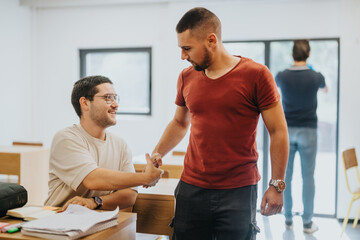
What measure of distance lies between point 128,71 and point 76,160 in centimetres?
358

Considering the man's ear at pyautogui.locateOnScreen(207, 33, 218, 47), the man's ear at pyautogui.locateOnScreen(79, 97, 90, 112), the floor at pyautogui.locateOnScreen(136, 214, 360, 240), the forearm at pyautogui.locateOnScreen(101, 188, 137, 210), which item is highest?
the man's ear at pyautogui.locateOnScreen(207, 33, 218, 47)

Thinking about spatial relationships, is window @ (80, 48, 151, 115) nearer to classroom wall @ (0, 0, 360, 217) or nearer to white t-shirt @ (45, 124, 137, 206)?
classroom wall @ (0, 0, 360, 217)

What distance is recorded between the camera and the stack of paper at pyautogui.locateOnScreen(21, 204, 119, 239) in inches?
45.9

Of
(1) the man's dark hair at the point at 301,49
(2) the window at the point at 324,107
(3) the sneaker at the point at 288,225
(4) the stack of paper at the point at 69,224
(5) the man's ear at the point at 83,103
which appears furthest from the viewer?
(2) the window at the point at 324,107

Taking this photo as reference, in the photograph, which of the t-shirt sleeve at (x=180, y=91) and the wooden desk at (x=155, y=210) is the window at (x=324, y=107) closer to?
the wooden desk at (x=155, y=210)

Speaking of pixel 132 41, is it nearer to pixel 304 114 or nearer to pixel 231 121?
pixel 304 114

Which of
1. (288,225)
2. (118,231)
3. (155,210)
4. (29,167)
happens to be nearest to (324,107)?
(288,225)

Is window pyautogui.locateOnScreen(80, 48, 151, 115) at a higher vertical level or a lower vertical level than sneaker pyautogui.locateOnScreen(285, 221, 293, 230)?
higher

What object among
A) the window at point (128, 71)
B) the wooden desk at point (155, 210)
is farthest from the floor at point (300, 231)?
the window at point (128, 71)

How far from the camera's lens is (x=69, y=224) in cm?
122

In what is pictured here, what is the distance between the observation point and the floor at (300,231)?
12.0 ft

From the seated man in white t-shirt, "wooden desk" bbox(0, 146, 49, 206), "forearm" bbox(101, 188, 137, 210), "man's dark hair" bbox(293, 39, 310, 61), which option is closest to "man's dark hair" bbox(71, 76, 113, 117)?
the seated man in white t-shirt

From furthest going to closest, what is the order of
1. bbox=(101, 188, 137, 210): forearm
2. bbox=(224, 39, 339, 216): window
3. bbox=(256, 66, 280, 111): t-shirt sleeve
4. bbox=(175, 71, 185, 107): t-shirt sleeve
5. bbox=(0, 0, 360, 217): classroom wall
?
bbox=(224, 39, 339, 216): window → bbox=(0, 0, 360, 217): classroom wall → bbox=(101, 188, 137, 210): forearm → bbox=(175, 71, 185, 107): t-shirt sleeve → bbox=(256, 66, 280, 111): t-shirt sleeve

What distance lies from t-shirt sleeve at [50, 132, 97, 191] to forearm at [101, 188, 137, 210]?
17cm
